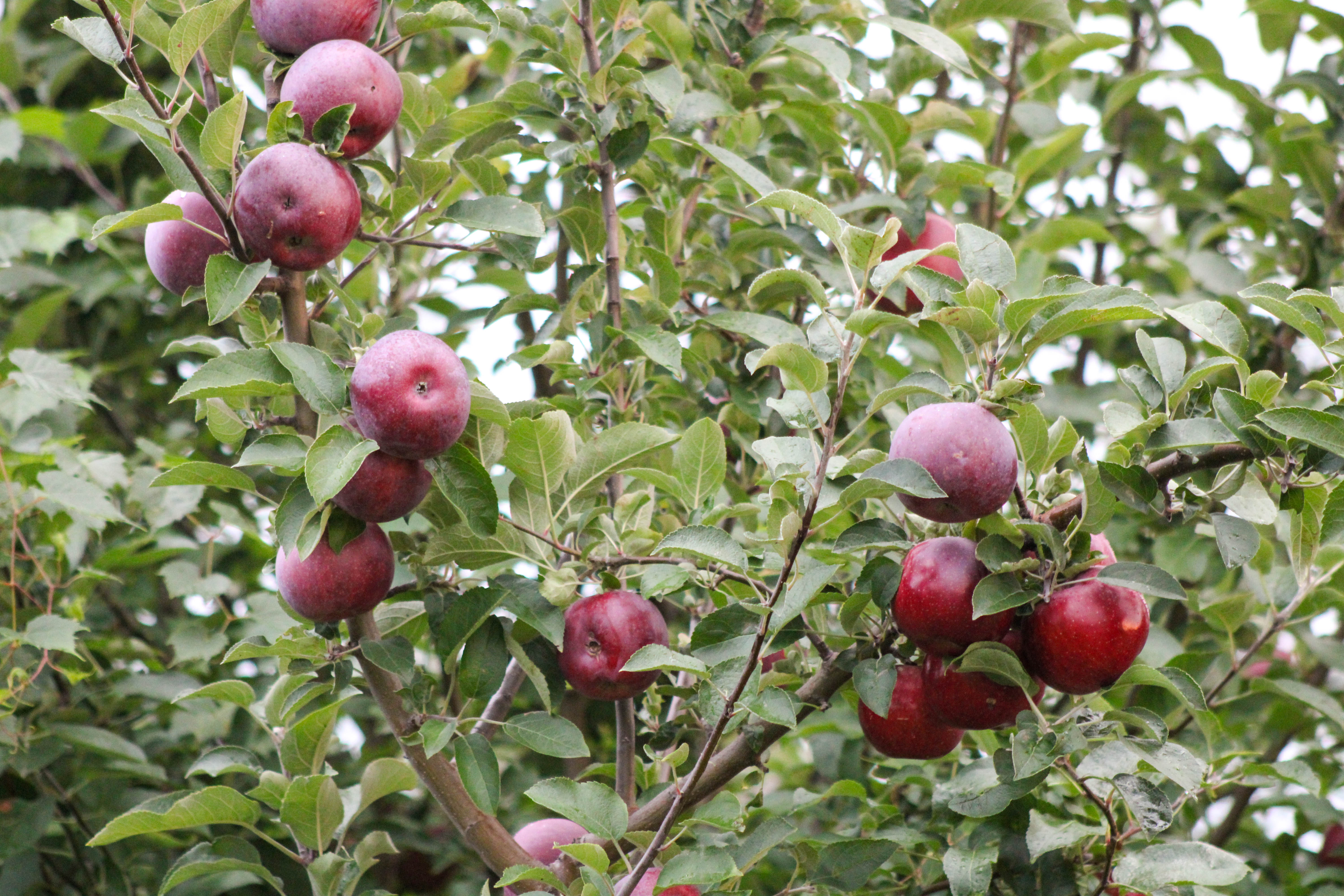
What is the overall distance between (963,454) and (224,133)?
0.79m

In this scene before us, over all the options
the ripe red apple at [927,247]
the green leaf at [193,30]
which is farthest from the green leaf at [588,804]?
the ripe red apple at [927,247]

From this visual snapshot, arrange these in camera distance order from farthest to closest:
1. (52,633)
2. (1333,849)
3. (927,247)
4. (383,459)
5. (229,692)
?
(1333,849) → (927,247) → (52,633) → (229,692) → (383,459)

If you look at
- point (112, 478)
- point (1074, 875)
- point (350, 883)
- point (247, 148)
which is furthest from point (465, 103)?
point (1074, 875)

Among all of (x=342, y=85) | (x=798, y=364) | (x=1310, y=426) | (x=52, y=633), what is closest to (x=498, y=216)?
(x=342, y=85)

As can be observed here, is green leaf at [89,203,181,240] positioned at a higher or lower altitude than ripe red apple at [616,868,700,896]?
higher

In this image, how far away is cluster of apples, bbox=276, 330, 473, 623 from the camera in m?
1.16

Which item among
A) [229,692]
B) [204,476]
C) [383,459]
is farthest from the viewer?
[229,692]

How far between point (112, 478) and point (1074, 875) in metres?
1.75

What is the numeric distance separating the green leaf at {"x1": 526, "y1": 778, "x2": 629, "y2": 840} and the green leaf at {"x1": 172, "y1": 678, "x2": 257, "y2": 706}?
0.46 m

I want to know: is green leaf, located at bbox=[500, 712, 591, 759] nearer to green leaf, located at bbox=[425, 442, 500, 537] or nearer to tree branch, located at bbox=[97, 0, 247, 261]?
green leaf, located at bbox=[425, 442, 500, 537]

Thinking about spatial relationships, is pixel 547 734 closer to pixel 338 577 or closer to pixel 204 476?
pixel 338 577

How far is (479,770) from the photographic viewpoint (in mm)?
1354

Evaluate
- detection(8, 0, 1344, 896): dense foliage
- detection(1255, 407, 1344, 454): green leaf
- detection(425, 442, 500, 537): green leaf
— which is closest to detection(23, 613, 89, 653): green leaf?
detection(8, 0, 1344, 896): dense foliage

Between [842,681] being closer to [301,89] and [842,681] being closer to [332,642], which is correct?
[332,642]
